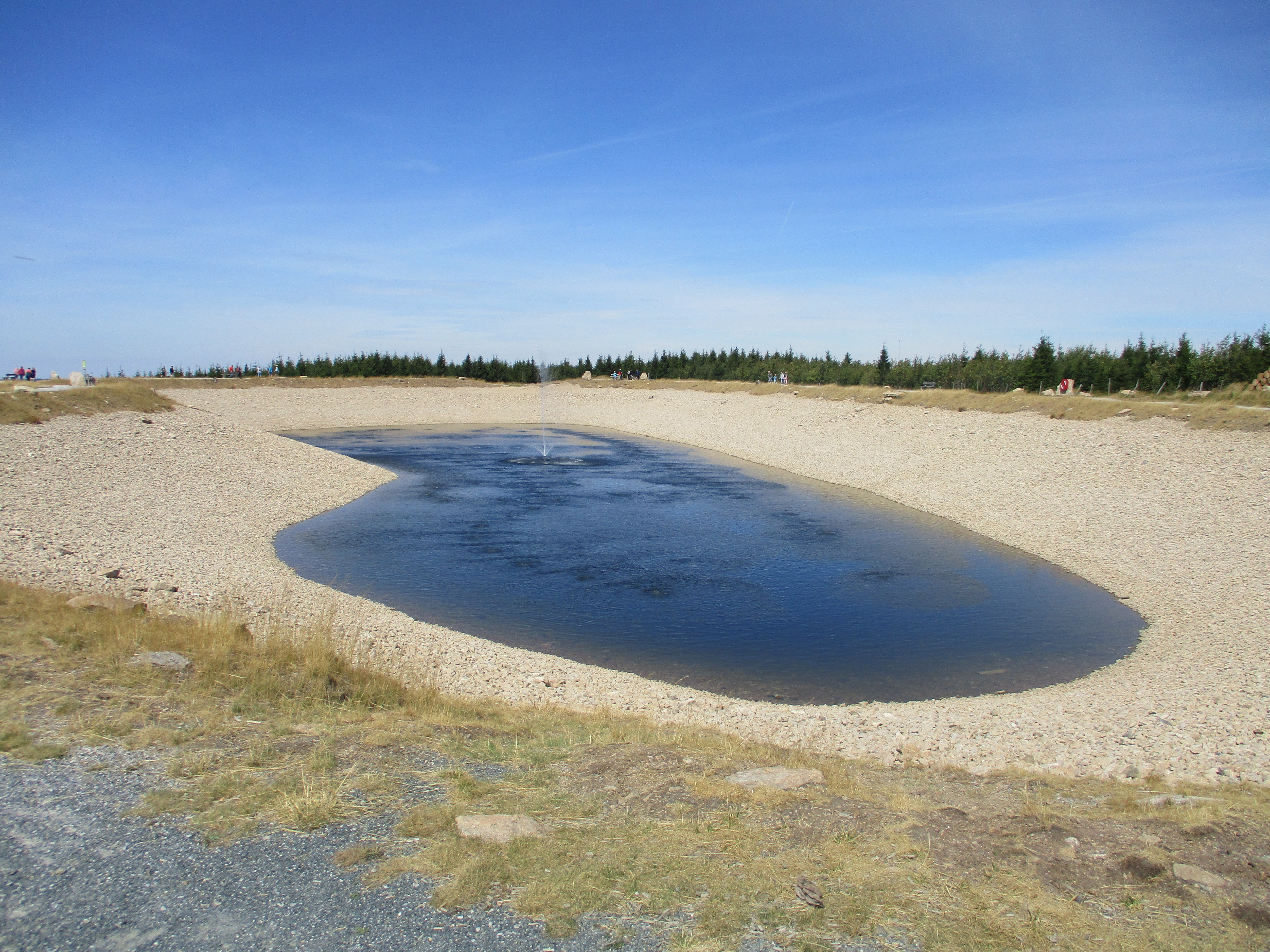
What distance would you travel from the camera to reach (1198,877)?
4.69 m

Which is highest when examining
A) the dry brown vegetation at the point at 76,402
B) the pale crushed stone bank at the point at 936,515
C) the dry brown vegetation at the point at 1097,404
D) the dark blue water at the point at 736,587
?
the dry brown vegetation at the point at 1097,404

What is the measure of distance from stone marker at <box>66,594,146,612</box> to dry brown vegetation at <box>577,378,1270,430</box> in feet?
95.6

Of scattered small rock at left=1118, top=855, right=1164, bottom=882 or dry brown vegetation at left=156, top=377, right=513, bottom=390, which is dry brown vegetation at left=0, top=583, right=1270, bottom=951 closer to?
scattered small rock at left=1118, top=855, right=1164, bottom=882

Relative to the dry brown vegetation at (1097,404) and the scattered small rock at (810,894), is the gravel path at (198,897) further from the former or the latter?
the dry brown vegetation at (1097,404)

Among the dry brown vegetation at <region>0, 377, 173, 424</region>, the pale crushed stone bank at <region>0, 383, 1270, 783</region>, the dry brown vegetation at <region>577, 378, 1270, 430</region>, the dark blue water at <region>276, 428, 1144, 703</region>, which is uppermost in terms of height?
the dry brown vegetation at <region>577, 378, 1270, 430</region>

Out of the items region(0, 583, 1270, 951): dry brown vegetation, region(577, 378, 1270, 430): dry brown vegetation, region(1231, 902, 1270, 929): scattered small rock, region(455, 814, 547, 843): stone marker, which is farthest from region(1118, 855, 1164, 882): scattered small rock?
region(577, 378, 1270, 430): dry brown vegetation

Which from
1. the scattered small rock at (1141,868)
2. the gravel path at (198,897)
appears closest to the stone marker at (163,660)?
the gravel path at (198,897)

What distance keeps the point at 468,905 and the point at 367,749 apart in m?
2.56

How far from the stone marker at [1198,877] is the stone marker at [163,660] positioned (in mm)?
8775

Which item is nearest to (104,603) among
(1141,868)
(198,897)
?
(198,897)

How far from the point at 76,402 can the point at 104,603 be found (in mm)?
22442

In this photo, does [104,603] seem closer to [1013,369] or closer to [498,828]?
[498,828]

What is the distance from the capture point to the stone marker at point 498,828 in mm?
4926

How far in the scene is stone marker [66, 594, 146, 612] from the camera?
29.9 ft
